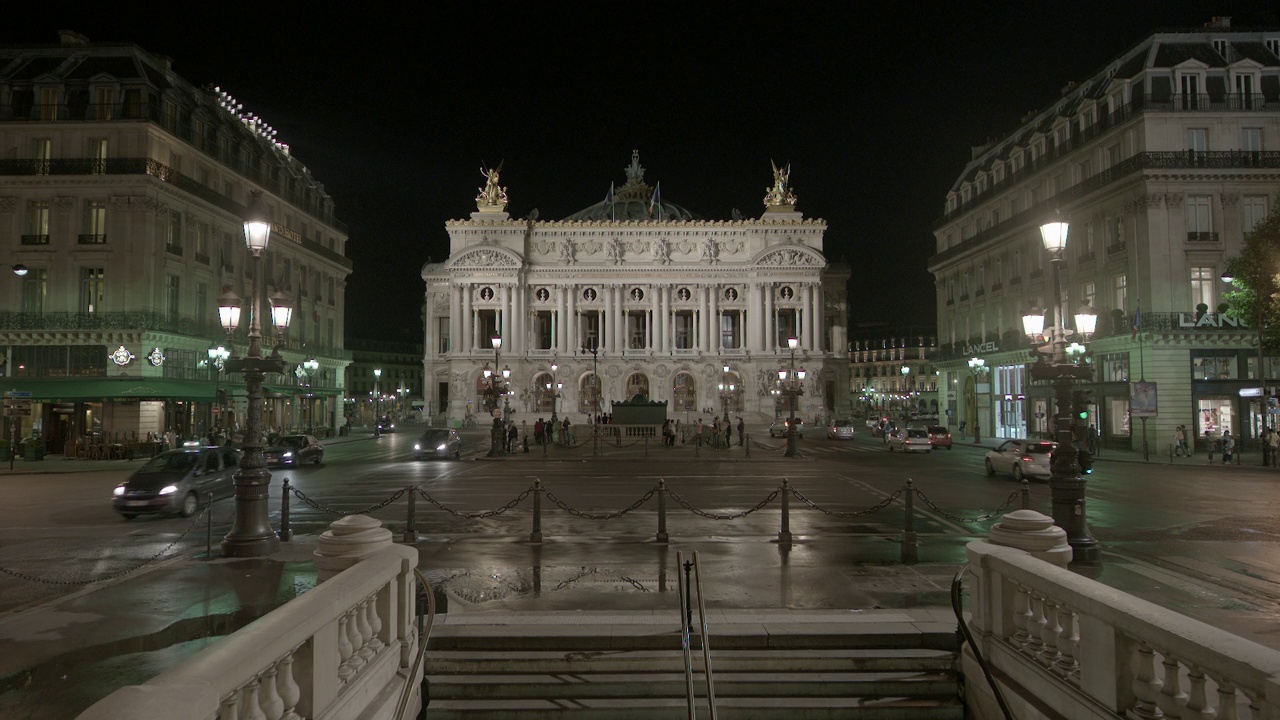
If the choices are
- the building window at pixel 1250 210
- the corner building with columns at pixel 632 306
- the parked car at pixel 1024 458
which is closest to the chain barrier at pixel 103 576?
the parked car at pixel 1024 458

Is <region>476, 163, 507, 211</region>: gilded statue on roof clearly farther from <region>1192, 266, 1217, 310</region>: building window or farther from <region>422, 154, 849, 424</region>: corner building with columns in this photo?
<region>1192, 266, 1217, 310</region>: building window

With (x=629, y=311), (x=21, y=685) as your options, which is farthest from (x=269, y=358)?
(x=629, y=311)

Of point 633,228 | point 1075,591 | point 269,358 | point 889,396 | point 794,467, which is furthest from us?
point 889,396

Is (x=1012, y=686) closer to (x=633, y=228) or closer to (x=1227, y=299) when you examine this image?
(x=1227, y=299)

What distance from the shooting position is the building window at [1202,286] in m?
41.5

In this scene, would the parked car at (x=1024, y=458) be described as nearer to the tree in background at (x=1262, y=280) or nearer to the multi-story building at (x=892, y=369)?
the tree in background at (x=1262, y=280)

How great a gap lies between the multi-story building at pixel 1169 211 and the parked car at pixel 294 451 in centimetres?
3479

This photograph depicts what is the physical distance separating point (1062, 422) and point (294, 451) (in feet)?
100

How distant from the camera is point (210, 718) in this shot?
12.6ft

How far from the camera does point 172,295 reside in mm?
45500

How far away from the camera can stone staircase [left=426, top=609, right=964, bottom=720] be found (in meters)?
6.93

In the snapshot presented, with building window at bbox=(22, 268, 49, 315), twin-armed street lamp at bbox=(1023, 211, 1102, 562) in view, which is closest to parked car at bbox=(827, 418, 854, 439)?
twin-armed street lamp at bbox=(1023, 211, 1102, 562)

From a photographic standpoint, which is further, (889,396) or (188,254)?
(889,396)

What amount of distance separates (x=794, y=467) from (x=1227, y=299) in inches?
892
